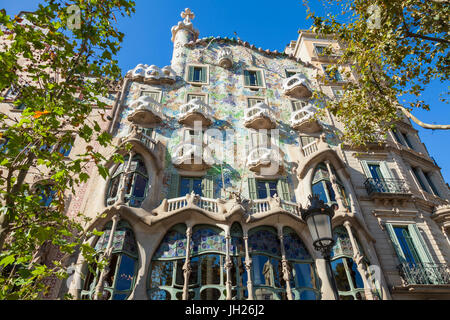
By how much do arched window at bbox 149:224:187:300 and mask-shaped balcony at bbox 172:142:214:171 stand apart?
420 centimetres

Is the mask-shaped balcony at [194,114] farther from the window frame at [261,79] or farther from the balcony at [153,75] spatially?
the window frame at [261,79]

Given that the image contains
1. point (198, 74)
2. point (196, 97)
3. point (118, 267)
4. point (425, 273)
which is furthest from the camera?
point (198, 74)

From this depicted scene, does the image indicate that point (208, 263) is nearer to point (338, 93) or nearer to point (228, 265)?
point (228, 265)

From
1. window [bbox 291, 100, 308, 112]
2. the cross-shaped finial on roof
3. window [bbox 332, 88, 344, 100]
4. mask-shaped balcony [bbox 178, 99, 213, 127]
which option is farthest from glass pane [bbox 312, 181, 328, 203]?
the cross-shaped finial on roof

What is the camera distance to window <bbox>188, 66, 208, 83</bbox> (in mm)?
23156

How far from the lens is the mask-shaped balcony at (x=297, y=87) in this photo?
22.8m

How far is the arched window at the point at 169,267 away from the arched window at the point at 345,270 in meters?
6.99

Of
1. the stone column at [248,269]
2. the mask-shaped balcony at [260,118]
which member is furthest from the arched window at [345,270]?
the mask-shaped balcony at [260,118]

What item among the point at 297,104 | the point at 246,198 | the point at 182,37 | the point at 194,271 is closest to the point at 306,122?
the point at 297,104

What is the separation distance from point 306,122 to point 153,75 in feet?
37.9

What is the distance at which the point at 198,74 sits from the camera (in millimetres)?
23672

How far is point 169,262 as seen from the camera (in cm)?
1348
